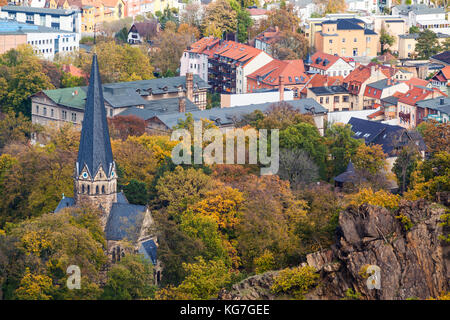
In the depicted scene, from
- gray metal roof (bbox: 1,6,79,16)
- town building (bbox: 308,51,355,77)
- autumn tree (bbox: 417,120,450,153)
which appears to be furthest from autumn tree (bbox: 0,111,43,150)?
gray metal roof (bbox: 1,6,79,16)

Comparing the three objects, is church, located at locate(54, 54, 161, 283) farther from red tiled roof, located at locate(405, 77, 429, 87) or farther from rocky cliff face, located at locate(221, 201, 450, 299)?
red tiled roof, located at locate(405, 77, 429, 87)

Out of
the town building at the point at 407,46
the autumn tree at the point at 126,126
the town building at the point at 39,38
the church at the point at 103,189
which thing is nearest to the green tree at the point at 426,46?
the town building at the point at 407,46

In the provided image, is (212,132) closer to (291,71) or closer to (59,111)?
(59,111)

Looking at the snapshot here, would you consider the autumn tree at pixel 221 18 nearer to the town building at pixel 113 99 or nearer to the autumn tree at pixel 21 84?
the town building at pixel 113 99

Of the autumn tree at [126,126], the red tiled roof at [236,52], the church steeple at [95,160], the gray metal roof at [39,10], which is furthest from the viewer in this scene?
the gray metal roof at [39,10]

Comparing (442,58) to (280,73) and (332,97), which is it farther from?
(280,73)

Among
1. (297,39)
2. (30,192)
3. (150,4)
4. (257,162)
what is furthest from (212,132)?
(150,4)

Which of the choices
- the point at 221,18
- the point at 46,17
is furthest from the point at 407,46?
the point at 46,17
